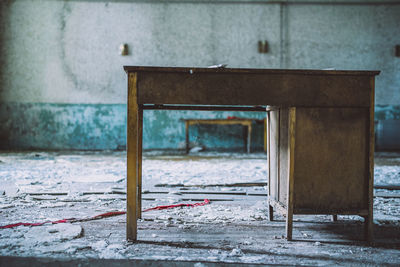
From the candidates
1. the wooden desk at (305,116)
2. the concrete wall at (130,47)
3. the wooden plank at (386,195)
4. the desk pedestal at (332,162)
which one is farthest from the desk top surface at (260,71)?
the concrete wall at (130,47)

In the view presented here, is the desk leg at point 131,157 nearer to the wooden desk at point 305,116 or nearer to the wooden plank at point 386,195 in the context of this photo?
the wooden desk at point 305,116

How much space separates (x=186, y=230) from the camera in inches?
65.0

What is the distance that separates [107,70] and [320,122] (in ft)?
21.6

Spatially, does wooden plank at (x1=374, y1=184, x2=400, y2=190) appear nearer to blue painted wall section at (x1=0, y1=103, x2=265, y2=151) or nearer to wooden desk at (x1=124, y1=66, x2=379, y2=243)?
wooden desk at (x1=124, y1=66, x2=379, y2=243)

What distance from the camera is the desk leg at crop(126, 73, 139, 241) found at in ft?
4.86

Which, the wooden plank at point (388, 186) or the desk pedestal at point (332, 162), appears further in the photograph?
the wooden plank at point (388, 186)

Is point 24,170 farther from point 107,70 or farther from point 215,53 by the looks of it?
point 215,53

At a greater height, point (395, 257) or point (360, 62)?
point (360, 62)

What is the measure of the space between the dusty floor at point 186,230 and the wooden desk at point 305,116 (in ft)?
0.47

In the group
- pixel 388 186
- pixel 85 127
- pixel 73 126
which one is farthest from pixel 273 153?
pixel 73 126

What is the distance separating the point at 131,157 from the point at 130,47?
6.36 meters

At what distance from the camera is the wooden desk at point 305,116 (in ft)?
4.90

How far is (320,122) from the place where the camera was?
1.55 m

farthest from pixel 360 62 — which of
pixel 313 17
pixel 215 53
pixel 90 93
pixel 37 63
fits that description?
pixel 37 63
